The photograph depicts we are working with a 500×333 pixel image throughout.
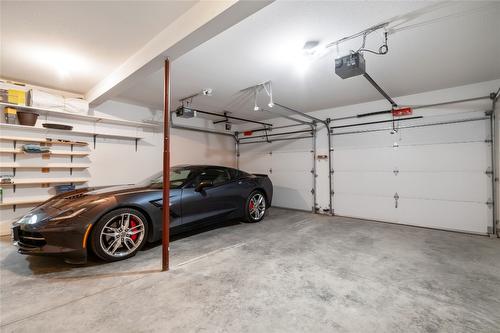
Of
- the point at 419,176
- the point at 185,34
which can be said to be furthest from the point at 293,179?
the point at 185,34

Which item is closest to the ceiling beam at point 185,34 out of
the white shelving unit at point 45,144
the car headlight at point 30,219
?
the white shelving unit at point 45,144

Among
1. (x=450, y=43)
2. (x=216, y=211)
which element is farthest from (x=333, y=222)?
(x=450, y=43)

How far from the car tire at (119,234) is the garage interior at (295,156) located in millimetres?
154

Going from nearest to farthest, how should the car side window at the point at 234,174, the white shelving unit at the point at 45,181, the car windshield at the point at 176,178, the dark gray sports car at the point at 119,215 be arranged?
the dark gray sports car at the point at 119,215, the car windshield at the point at 176,178, the white shelving unit at the point at 45,181, the car side window at the point at 234,174

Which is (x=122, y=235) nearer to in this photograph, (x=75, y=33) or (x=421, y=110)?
(x=75, y=33)

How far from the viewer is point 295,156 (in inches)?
232

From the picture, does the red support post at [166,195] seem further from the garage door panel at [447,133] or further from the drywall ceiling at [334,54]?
the garage door panel at [447,133]

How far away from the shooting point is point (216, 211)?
3604 mm

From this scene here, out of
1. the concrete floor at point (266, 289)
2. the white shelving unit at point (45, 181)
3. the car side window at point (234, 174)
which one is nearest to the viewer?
the concrete floor at point (266, 289)

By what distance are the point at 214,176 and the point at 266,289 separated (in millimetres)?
2251

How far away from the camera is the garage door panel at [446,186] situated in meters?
3.70

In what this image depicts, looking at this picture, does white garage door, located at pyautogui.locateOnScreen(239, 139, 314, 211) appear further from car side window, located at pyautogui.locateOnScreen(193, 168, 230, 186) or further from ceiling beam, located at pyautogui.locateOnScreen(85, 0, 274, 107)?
ceiling beam, located at pyautogui.locateOnScreen(85, 0, 274, 107)

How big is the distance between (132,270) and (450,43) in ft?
14.2

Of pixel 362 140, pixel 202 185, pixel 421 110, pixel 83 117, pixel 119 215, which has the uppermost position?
pixel 421 110
